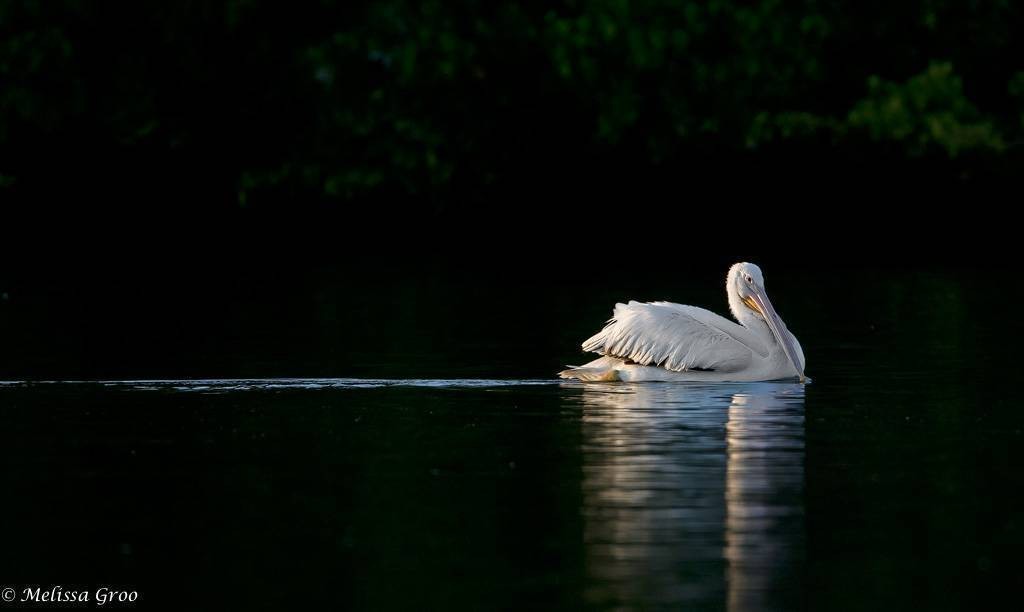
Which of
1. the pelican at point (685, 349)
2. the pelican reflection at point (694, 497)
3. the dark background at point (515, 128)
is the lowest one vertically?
the pelican reflection at point (694, 497)

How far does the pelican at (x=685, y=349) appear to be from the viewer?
49.1 feet

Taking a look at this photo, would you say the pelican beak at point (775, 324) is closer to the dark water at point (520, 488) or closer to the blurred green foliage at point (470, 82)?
the dark water at point (520, 488)

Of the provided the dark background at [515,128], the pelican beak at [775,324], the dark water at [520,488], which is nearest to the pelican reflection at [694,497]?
the dark water at [520,488]

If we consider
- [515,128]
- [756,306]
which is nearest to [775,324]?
[756,306]

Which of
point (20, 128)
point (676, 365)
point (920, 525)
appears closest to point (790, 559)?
point (920, 525)

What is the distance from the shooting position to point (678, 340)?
49.1 feet

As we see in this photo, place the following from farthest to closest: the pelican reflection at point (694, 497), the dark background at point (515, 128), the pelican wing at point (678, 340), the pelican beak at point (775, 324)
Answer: the dark background at point (515, 128) < the pelican beak at point (775, 324) < the pelican wing at point (678, 340) < the pelican reflection at point (694, 497)

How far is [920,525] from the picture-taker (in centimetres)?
967

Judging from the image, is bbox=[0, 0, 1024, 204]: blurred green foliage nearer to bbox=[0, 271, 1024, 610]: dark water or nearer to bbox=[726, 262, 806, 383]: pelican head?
bbox=[0, 271, 1024, 610]: dark water

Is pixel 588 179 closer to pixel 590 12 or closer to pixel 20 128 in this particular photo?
pixel 590 12

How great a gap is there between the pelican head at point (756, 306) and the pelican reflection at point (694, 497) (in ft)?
1.88

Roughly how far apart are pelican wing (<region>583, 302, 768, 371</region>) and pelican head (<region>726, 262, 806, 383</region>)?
6.2 inches

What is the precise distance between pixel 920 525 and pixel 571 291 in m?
17.0

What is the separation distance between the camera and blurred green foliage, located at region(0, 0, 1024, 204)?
39.0 metres
